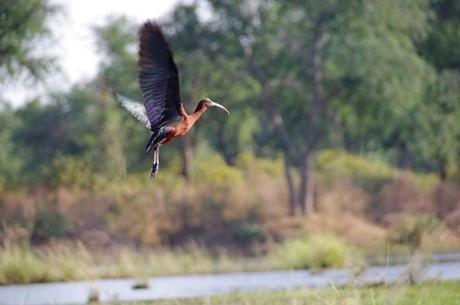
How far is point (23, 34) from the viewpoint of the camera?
34.0 m

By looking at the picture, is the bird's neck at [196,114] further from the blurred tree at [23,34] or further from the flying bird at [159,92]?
the blurred tree at [23,34]

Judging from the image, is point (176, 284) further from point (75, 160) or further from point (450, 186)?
point (75, 160)

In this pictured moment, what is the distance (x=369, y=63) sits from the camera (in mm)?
34219

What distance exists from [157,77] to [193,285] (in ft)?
29.9

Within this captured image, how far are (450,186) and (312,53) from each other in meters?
7.21

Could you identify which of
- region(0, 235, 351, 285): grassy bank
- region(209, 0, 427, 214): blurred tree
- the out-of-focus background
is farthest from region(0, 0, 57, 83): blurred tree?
region(0, 235, 351, 285): grassy bank

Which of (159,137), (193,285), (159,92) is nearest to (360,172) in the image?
(193,285)

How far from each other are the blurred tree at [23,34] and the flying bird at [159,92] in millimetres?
22674

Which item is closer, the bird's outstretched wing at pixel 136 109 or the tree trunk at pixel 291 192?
the bird's outstretched wing at pixel 136 109

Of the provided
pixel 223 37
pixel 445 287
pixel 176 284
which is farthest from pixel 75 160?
pixel 445 287

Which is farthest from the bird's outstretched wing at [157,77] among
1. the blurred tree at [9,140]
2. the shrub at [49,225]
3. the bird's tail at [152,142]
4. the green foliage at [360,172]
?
the blurred tree at [9,140]

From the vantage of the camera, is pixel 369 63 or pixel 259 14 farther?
pixel 259 14

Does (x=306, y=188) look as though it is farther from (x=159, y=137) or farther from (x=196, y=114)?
(x=159, y=137)

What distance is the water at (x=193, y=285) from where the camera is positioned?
54.5ft
